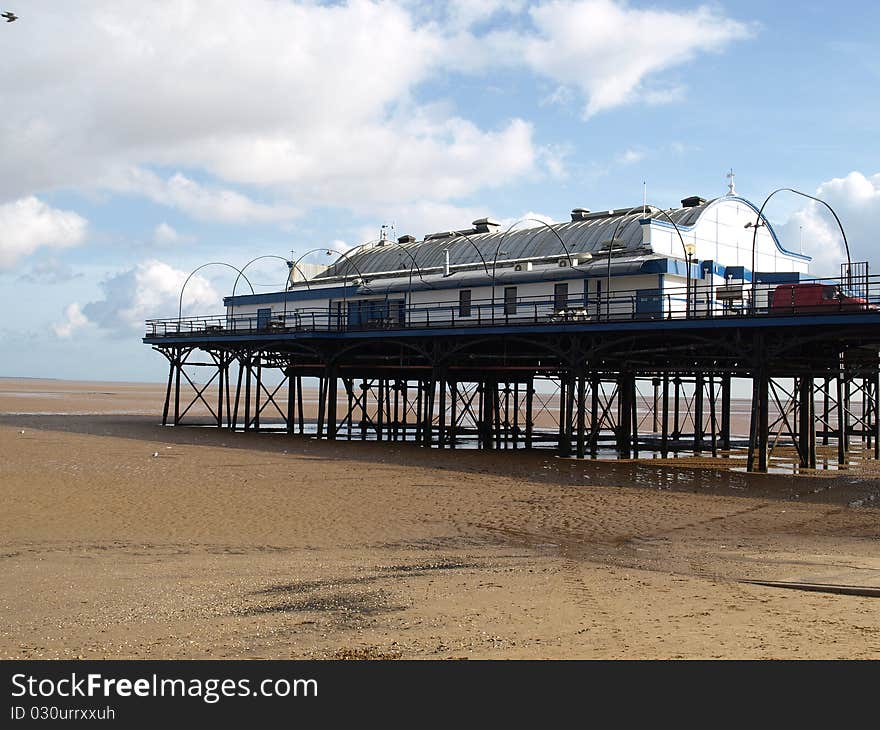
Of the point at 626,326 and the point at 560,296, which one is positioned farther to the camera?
the point at 560,296

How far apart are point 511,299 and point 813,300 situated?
44.1 feet

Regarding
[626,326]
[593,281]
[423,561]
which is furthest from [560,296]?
[423,561]

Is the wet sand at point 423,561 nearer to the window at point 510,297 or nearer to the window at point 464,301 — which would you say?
the window at point 510,297

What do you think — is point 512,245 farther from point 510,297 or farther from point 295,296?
point 295,296

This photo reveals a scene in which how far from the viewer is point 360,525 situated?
661 inches

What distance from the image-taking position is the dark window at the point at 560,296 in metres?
34.5

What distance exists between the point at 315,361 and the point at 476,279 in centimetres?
1098

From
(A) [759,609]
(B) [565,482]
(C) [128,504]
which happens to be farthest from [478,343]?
(A) [759,609]

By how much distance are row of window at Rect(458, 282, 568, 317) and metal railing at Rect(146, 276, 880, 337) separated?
0.18ft

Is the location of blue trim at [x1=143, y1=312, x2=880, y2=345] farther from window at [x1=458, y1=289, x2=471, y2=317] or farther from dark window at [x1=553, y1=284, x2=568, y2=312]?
window at [x1=458, y1=289, x2=471, y2=317]

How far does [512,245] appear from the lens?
43312 millimetres

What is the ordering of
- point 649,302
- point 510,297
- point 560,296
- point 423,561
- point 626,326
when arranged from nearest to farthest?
point 423,561 → point 626,326 → point 649,302 → point 560,296 → point 510,297

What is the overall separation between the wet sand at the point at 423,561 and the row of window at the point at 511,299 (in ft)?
30.3
